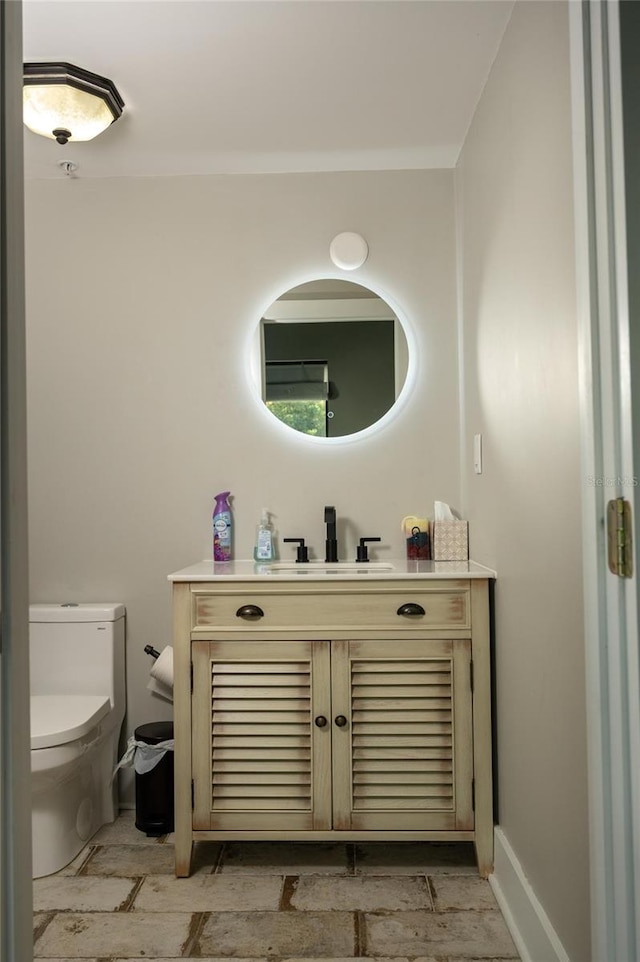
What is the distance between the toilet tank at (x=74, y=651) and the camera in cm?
267

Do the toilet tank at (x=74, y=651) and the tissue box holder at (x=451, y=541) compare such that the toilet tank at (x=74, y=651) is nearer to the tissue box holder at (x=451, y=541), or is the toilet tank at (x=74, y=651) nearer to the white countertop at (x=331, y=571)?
the white countertop at (x=331, y=571)

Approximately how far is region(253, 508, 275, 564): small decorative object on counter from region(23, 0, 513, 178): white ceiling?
1326 millimetres

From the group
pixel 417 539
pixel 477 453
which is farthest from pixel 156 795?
pixel 477 453

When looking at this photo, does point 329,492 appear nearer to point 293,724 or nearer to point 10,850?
point 293,724

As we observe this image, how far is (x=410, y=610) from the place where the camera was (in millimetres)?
2246

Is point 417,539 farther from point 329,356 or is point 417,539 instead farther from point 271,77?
point 271,77

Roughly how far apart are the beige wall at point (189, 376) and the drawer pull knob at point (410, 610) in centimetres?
58

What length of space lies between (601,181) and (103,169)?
2279 millimetres

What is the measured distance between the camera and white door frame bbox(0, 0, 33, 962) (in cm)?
87

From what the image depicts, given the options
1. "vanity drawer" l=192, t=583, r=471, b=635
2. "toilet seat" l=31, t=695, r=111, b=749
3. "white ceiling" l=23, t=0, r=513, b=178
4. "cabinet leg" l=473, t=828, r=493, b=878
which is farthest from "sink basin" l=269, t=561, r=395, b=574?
"white ceiling" l=23, t=0, r=513, b=178

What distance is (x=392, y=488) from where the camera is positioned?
111 inches

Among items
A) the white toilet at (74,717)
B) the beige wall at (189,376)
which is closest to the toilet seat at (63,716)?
the white toilet at (74,717)

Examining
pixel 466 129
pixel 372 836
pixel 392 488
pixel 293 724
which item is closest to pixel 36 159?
pixel 466 129

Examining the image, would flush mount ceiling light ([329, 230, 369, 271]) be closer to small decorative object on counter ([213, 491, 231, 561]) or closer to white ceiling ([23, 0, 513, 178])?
white ceiling ([23, 0, 513, 178])
